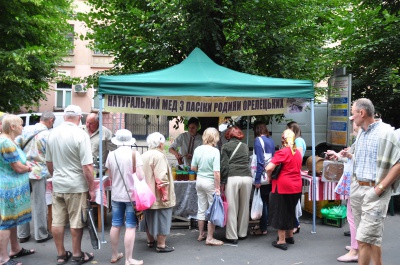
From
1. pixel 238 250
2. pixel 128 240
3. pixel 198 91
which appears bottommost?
pixel 238 250

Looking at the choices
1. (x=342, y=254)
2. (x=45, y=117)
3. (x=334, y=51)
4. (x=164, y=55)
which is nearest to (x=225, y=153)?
(x=342, y=254)

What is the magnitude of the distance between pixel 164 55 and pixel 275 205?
13.6ft

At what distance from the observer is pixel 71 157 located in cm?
479

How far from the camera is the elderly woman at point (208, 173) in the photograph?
5.72 metres

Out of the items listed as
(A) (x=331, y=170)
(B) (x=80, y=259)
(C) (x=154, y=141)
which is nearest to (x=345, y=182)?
(A) (x=331, y=170)

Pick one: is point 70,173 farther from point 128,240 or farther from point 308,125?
point 308,125

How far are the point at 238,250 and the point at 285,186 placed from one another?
3.59 ft

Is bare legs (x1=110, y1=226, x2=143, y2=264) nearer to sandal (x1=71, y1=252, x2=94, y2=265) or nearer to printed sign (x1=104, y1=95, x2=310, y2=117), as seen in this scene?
sandal (x1=71, y1=252, x2=94, y2=265)

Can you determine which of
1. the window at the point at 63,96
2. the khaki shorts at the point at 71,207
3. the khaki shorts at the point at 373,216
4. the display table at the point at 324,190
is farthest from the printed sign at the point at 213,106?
the window at the point at 63,96

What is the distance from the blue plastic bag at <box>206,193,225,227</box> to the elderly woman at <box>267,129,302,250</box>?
74cm

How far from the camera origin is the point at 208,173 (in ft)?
18.9

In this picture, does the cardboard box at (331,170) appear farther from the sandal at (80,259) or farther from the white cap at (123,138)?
the sandal at (80,259)

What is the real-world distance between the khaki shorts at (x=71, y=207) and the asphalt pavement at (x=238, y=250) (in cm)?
65

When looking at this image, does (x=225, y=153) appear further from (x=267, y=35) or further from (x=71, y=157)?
(x=267, y=35)
